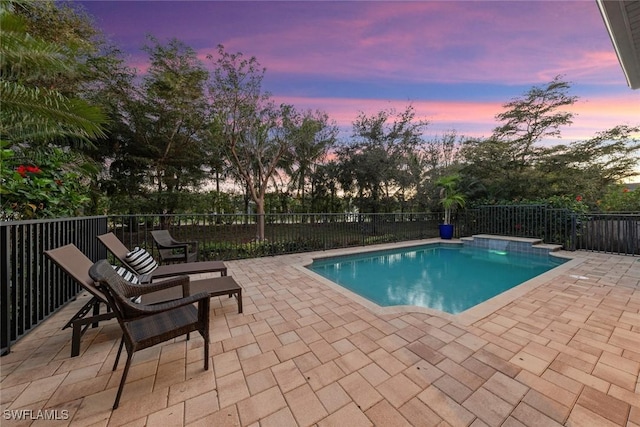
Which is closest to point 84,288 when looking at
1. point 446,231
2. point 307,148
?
point 446,231

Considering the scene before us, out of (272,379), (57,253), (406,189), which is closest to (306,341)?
(272,379)

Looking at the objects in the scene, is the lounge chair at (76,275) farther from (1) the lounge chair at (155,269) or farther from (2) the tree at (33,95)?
(2) the tree at (33,95)

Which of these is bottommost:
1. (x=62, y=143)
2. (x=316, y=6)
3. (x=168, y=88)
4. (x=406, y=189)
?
(x=406, y=189)

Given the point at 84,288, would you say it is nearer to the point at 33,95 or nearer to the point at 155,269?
the point at 155,269

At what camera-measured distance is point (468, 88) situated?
7625 millimetres

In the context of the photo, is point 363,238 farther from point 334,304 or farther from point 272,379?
point 272,379

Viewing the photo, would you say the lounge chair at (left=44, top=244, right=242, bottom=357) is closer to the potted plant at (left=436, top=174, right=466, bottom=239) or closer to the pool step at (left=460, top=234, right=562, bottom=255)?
the pool step at (left=460, top=234, right=562, bottom=255)

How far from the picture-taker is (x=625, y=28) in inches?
89.2

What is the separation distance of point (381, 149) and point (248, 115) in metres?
6.23

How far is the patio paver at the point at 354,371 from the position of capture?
1322mm

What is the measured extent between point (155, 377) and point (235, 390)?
61 cm

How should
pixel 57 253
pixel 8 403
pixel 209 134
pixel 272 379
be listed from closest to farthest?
pixel 8 403 → pixel 272 379 → pixel 57 253 → pixel 209 134

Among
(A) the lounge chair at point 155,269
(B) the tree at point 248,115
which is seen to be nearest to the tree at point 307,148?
(B) the tree at point 248,115

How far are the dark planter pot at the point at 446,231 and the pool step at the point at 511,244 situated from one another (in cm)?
49
